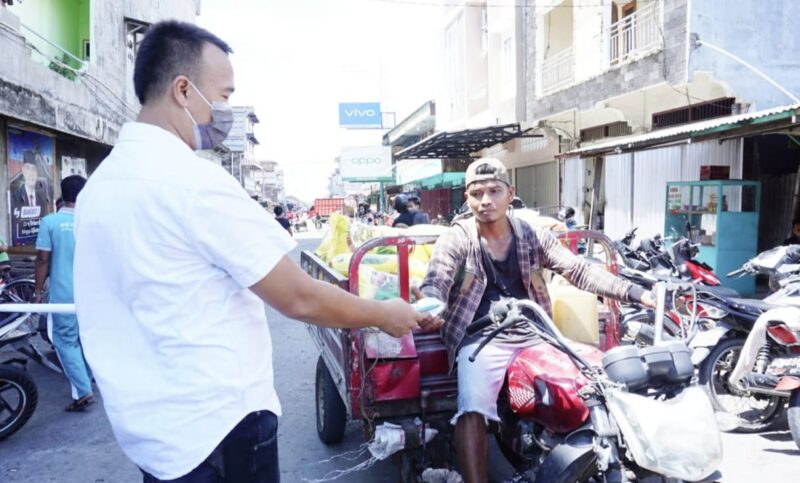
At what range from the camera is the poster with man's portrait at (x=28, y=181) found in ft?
32.1

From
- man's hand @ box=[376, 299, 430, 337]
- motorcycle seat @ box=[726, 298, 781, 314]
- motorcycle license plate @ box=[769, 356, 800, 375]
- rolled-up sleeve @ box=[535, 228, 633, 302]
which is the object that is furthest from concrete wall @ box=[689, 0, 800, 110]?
man's hand @ box=[376, 299, 430, 337]

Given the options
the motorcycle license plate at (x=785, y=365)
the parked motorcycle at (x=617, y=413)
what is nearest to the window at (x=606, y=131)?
the motorcycle license plate at (x=785, y=365)

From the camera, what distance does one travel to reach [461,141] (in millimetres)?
16781

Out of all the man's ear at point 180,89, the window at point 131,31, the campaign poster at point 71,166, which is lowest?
the man's ear at point 180,89

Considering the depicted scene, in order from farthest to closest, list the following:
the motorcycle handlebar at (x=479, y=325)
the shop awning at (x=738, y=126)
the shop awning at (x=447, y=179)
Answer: the shop awning at (x=447, y=179) → the shop awning at (x=738, y=126) → the motorcycle handlebar at (x=479, y=325)

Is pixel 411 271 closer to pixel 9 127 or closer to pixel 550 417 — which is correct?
pixel 550 417

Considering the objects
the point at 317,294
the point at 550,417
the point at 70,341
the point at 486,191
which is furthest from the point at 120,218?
the point at 70,341

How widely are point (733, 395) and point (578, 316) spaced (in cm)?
201

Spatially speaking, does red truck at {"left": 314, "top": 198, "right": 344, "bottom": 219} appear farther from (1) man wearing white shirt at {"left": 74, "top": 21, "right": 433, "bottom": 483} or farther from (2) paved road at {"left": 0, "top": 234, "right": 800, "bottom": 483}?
(1) man wearing white shirt at {"left": 74, "top": 21, "right": 433, "bottom": 483}

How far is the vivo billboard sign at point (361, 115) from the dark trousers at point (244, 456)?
3833 cm

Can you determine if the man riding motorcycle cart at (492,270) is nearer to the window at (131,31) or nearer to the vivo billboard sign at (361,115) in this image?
the window at (131,31)

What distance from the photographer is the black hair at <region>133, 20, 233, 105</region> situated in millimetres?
1550

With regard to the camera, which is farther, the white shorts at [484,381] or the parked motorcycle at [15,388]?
the parked motorcycle at [15,388]

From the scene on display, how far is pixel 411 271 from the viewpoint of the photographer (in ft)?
13.2
